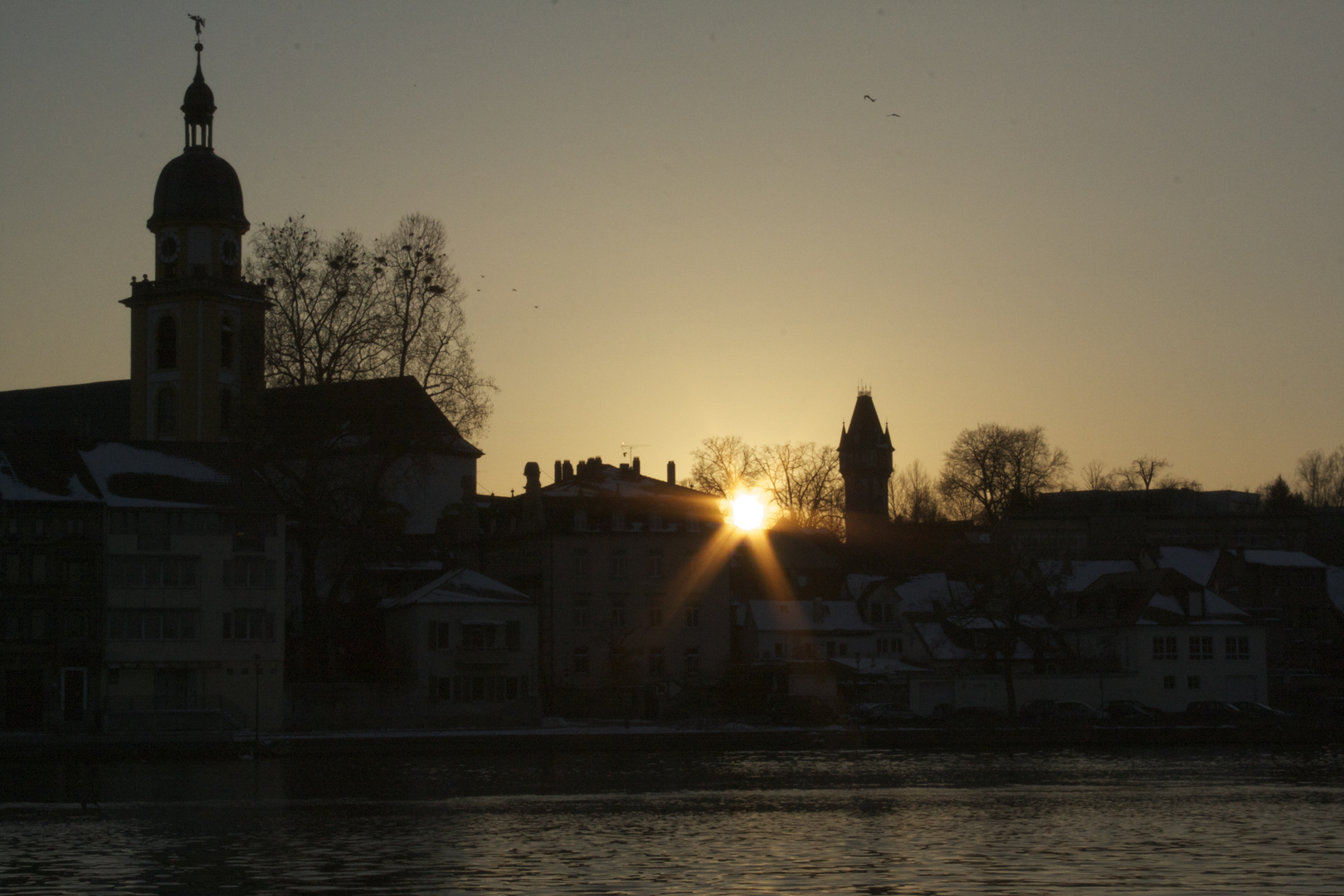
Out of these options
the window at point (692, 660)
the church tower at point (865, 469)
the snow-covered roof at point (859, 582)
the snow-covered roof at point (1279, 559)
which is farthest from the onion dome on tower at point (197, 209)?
the church tower at point (865, 469)

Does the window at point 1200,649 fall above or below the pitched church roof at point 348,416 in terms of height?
below

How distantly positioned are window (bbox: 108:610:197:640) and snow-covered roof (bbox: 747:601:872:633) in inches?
1168

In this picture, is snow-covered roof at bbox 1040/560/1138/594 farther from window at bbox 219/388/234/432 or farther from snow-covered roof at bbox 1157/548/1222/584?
window at bbox 219/388/234/432

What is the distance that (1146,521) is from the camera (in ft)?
474

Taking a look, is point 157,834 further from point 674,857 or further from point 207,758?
point 207,758

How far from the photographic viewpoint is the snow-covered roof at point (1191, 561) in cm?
9819

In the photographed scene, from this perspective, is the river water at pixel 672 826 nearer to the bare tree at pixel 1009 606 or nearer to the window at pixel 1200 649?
the bare tree at pixel 1009 606

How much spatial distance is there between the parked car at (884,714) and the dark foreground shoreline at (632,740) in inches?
127

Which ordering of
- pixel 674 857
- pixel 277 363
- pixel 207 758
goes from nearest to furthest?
pixel 674 857 → pixel 207 758 → pixel 277 363

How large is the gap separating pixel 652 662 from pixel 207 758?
28373 millimetres

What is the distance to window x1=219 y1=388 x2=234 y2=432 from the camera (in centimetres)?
9188

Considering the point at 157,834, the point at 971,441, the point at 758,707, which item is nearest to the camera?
the point at 157,834

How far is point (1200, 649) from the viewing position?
286 feet

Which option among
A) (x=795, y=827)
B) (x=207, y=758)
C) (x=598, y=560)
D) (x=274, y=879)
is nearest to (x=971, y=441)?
(x=598, y=560)
